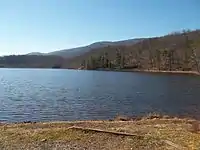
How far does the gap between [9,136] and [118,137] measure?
15.9 ft

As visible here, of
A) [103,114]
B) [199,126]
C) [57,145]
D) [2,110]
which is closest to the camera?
[57,145]

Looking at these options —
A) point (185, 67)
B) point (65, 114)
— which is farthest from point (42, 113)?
point (185, 67)

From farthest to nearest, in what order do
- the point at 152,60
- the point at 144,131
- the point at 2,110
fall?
the point at 152,60 < the point at 2,110 < the point at 144,131

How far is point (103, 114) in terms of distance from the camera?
32.3m

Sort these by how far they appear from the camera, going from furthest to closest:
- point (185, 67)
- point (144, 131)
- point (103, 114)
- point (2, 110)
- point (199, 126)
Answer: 1. point (185, 67)
2. point (2, 110)
3. point (103, 114)
4. point (199, 126)
5. point (144, 131)

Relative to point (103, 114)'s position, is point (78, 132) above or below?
above

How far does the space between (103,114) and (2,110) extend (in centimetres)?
1102

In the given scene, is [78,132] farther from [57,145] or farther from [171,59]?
[171,59]

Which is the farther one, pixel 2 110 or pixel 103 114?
pixel 2 110

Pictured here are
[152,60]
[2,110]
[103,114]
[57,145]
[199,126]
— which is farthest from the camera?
[152,60]

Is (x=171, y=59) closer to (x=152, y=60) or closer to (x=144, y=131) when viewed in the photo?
(x=152, y=60)

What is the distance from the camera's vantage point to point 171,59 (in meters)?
179

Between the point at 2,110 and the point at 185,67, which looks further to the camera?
the point at 185,67

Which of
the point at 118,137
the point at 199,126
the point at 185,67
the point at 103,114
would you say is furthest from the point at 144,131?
the point at 185,67
